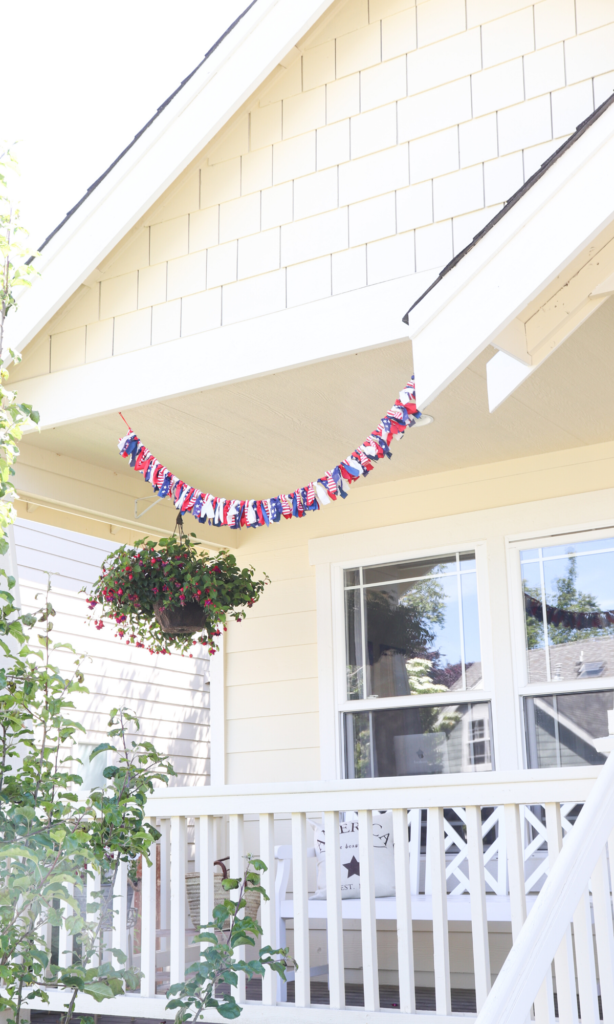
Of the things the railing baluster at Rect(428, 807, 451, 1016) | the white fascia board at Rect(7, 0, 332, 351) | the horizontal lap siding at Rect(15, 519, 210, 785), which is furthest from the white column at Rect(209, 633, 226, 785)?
the railing baluster at Rect(428, 807, 451, 1016)

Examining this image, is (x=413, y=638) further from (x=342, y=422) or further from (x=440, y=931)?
(x=440, y=931)

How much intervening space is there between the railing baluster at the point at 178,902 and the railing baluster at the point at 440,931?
90 centimetres

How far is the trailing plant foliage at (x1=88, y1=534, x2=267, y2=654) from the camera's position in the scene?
4.68 meters

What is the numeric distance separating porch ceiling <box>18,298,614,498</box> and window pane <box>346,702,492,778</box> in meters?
1.28

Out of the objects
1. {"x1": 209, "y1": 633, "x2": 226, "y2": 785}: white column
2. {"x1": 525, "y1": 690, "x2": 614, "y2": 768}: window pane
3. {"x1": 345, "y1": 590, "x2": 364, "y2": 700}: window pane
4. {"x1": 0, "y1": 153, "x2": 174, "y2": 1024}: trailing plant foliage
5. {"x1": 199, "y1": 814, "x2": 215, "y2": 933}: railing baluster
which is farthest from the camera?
{"x1": 209, "y1": 633, "x2": 226, "y2": 785}: white column

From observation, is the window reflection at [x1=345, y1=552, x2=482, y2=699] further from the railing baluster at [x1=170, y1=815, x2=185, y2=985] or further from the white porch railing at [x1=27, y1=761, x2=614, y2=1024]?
the railing baluster at [x1=170, y1=815, x2=185, y2=985]

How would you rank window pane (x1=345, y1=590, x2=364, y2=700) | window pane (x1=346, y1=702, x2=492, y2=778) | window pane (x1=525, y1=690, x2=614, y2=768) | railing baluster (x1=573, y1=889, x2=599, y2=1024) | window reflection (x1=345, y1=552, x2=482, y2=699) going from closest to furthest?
railing baluster (x1=573, y1=889, x2=599, y2=1024), window pane (x1=525, y1=690, x2=614, y2=768), window pane (x1=346, y1=702, x2=492, y2=778), window reflection (x1=345, y1=552, x2=482, y2=699), window pane (x1=345, y1=590, x2=364, y2=700)

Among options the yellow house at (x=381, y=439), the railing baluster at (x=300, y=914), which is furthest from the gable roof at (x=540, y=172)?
the railing baluster at (x=300, y=914)

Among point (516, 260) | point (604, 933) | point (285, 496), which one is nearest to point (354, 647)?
point (285, 496)

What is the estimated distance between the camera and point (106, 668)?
7680mm

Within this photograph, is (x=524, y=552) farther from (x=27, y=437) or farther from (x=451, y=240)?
(x=27, y=437)

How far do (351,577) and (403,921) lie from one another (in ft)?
8.78

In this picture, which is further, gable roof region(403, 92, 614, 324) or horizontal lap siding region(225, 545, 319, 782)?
horizontal lap siding region(225, 545, 319, 782)

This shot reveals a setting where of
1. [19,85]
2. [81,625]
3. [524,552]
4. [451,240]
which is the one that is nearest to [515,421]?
[524,552]
